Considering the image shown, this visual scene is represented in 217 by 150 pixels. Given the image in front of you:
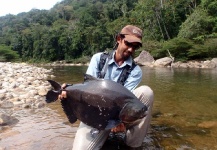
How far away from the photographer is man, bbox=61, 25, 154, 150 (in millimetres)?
2654

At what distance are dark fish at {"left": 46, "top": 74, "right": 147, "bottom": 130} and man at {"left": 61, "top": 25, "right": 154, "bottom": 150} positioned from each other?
0.15 m

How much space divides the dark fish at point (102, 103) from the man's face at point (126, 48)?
54cm

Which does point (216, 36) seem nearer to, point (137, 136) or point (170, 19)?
point (170, 19)

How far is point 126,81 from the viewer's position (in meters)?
2.98

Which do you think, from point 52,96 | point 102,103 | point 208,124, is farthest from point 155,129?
point 52,96

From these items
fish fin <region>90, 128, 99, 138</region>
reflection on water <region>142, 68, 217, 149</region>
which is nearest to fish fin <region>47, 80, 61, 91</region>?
fish fin <region>90, 128, 99, 138</region>

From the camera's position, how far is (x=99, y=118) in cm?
250

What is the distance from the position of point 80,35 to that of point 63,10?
57.3 m

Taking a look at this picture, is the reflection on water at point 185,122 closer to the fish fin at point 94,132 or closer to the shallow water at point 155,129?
the shallow water at point 155,129

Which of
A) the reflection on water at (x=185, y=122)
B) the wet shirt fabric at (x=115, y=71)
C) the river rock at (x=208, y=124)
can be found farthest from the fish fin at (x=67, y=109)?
the river rock at (x=208, y=124)

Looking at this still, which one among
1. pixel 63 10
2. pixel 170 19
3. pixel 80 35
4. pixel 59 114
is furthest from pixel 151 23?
pixel 63 10

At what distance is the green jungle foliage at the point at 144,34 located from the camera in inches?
1200

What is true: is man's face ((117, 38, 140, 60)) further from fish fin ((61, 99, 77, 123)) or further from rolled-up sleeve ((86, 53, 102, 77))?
fish fin ((61, 99, 77, 123))

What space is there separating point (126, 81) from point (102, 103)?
24.9 inches
